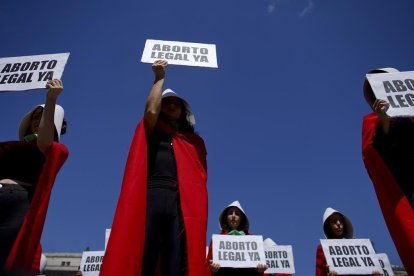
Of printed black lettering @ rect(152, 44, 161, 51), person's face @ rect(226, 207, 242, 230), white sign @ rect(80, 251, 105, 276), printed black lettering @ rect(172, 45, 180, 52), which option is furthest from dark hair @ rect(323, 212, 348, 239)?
white sign @ rect(80, 251, 105, 276)

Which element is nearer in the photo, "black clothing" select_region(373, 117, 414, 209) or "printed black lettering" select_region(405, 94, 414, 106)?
"black clothing" select_region(373, 117, 414, 209)

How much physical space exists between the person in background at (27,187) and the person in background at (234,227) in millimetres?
3215

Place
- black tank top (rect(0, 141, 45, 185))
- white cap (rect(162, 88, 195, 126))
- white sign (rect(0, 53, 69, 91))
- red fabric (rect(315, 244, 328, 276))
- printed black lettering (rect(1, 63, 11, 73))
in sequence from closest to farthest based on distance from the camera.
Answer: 1. black tank top (rect(0, 141, 45, 185))
2. white cap (rect(162, 88, 195, 126))
3. white sign (rect(0, 53, 69, 91))
4. printed black lettering (rect(1, 63, 11, 73))
5. red fabric (rect(315, 244, 328, 276))

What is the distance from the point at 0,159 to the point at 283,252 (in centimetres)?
649

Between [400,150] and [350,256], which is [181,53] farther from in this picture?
[350,256]

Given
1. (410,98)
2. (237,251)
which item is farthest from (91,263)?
(410,98)

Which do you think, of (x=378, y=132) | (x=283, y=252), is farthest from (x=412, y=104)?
(x=283, y=252)

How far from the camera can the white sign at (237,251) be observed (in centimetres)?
535

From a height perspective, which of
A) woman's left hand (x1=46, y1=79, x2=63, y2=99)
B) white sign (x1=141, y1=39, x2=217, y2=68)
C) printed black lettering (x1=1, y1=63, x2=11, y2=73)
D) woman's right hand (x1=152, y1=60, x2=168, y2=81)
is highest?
white sign (x1=141, y1=39, x2=217, y2=68)

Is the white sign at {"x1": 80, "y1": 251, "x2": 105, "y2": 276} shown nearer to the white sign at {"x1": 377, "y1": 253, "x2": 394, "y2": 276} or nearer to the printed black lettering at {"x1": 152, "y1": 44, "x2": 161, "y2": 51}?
the printed black lettering at {"x1": 152, "y1": 44, "x2": 161, "y2": 51}

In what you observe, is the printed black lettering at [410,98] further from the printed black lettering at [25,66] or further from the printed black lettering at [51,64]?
the printed black lettering at [25,66]

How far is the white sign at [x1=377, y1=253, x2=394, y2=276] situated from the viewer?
5.69 m

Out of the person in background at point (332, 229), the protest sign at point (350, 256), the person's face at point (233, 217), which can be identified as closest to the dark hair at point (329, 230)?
the person in background at point (332, 229)

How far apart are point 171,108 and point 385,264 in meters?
4.60
